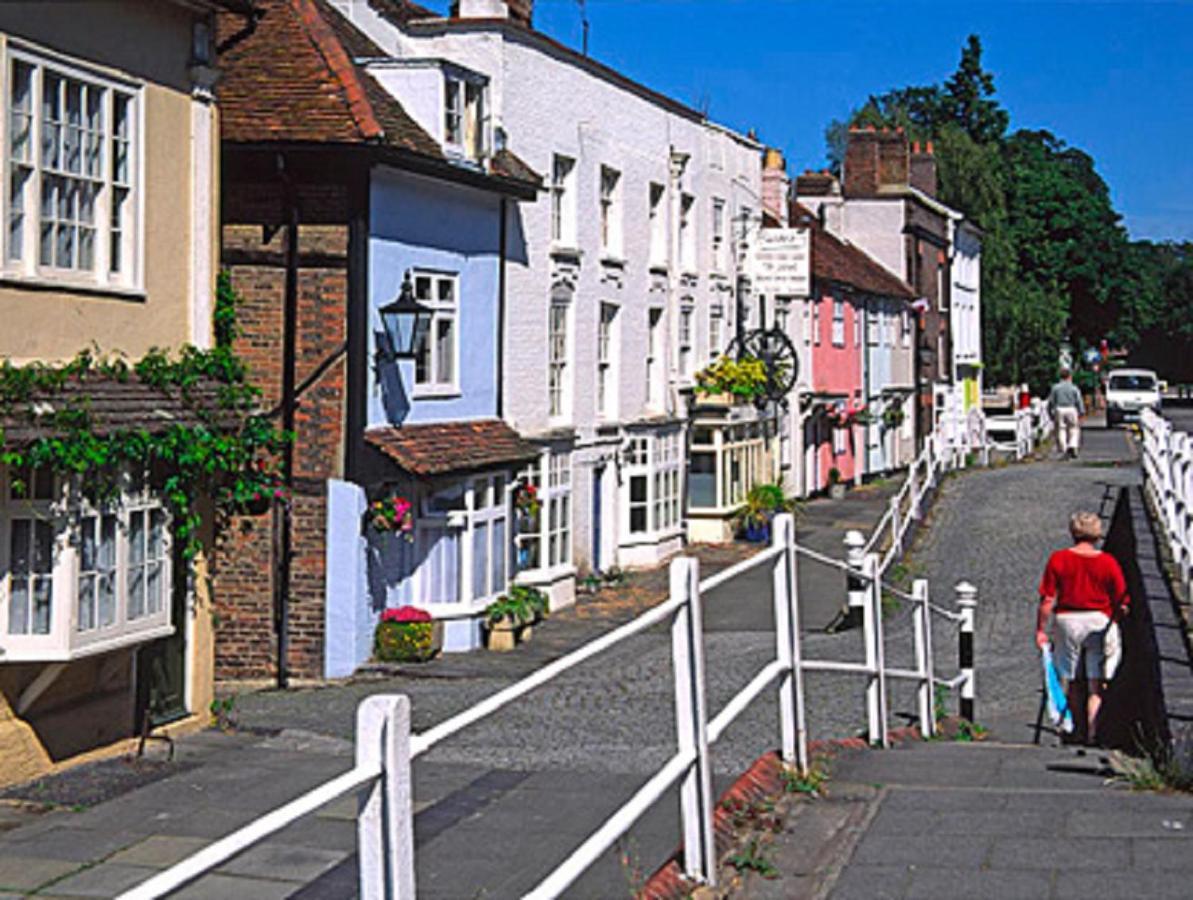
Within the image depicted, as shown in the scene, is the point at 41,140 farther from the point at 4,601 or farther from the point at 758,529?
the point at 758,529

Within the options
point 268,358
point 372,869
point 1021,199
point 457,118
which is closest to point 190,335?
point 268,358

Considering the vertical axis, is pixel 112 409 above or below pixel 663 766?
above

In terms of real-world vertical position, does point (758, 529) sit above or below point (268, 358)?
below

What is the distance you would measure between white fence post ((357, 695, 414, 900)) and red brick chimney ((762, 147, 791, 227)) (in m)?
35.7

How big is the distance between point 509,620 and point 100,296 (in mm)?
9128

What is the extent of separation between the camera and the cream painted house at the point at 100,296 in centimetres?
1170

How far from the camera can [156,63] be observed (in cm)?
1338

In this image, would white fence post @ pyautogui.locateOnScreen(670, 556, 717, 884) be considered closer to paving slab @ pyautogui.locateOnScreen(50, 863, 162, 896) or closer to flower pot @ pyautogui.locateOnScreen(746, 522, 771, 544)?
paving slab @ pyautogui.locateOnScreen(50, 863, 162, 896)

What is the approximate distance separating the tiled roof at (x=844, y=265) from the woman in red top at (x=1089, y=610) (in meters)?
28.2

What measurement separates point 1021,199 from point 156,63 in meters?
63.9

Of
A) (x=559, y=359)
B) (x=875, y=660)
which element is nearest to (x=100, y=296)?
(x=875, y=660)

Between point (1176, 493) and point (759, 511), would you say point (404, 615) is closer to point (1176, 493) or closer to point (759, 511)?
point (1176, 493)

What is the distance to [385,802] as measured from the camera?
3.83 meters

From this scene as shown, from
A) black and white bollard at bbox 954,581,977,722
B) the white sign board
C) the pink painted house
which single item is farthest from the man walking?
black and white bollard at bbox 954,581,977,722
